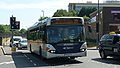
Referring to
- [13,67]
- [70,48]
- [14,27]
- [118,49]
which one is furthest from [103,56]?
[14,27]

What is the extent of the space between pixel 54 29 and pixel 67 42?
110 cm

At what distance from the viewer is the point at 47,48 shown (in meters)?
17.6

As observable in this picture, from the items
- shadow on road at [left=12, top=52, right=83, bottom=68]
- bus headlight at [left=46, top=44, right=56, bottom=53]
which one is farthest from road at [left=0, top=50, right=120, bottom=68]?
bus headlight at [left=46, top=44, right=56, bottom=53]

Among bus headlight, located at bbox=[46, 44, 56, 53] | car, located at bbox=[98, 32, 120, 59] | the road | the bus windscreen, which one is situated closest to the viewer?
the road

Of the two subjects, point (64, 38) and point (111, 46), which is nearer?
point (64, 38)

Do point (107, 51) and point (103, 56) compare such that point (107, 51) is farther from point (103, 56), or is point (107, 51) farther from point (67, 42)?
point (67, 42)

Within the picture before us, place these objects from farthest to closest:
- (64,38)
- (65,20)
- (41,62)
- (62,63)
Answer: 1. (41,62)
2. (62,63)
3. (65,20)
4. (64,38)

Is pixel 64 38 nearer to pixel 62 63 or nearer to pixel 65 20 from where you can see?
pixel 65 20

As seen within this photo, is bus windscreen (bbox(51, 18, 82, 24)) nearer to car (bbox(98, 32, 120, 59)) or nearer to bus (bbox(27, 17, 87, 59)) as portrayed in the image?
bus (bbox(27, 17, 87, 59))

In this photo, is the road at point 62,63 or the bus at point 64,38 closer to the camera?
the road at point 62,63

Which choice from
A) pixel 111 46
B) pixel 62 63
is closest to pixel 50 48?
pixel 62 63

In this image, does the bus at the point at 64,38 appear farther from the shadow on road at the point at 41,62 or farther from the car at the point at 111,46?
the car at the point at 111,46

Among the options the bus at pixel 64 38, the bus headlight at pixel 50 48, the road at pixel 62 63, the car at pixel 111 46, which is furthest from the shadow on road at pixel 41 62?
the car at pixel 111 46

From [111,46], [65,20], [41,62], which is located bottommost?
[41,62]
